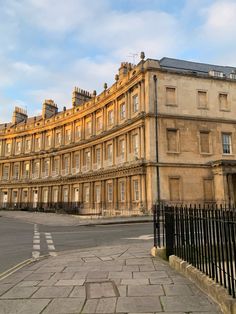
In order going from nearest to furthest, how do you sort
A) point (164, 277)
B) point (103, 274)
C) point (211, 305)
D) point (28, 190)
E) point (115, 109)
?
point (211, 305) < point (164, 277) < point (103, 274) < point (115, 109) < point (28, 190)

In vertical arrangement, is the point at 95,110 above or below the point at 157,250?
above

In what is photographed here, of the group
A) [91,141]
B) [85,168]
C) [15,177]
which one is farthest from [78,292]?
[15,177]

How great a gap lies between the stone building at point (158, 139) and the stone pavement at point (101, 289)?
20.2 m

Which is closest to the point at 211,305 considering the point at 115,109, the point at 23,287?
the point at 23,287

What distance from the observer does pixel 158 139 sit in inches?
1104

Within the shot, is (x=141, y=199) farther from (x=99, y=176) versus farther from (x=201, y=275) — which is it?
(x=201, y=275)

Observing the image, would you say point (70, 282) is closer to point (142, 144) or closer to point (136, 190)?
point (142, 144)

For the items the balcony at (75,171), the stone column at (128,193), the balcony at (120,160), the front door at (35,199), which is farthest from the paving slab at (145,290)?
the front door at (35,199)

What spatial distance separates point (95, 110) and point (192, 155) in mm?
14804

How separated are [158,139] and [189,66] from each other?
11432mm

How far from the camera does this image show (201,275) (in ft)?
17.0

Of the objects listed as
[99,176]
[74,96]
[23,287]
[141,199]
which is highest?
[74,96]

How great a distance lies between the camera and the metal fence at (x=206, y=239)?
4.29 m

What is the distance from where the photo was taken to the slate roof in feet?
105
